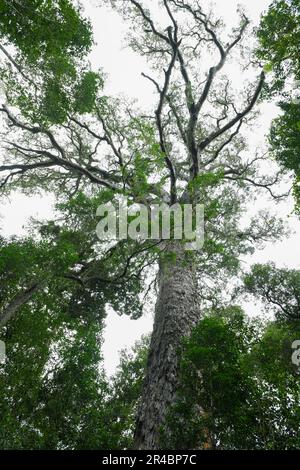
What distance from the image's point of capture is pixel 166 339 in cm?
556

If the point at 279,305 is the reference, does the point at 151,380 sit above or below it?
below

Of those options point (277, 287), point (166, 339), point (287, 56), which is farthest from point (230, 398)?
point (277, 287)

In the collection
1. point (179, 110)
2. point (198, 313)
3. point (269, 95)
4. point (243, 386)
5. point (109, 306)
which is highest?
point (179, 110)

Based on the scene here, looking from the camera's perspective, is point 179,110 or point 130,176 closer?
point 130,176

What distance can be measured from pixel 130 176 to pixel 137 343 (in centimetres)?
880

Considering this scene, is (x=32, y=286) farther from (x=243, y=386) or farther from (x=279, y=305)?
(x=279, y=305)

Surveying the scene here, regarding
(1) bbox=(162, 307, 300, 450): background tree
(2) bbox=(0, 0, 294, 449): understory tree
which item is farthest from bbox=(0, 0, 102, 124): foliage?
(1) bbox=(162, 307, 300, 450): background tree

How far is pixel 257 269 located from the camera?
1267 cm

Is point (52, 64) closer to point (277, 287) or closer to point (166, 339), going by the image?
point (166, 339)

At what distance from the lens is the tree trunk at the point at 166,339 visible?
438 cm

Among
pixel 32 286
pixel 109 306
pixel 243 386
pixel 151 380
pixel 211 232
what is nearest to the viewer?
pixel 243 386

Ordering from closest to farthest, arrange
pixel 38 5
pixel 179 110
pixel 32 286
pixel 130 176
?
1. pixel 38 5
2. pixel 32 286
3. pixel 130 176
4. pixel 179 110

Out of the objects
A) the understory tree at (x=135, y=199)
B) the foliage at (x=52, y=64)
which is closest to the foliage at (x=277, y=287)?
the understory tree at (x=135, y=199)
